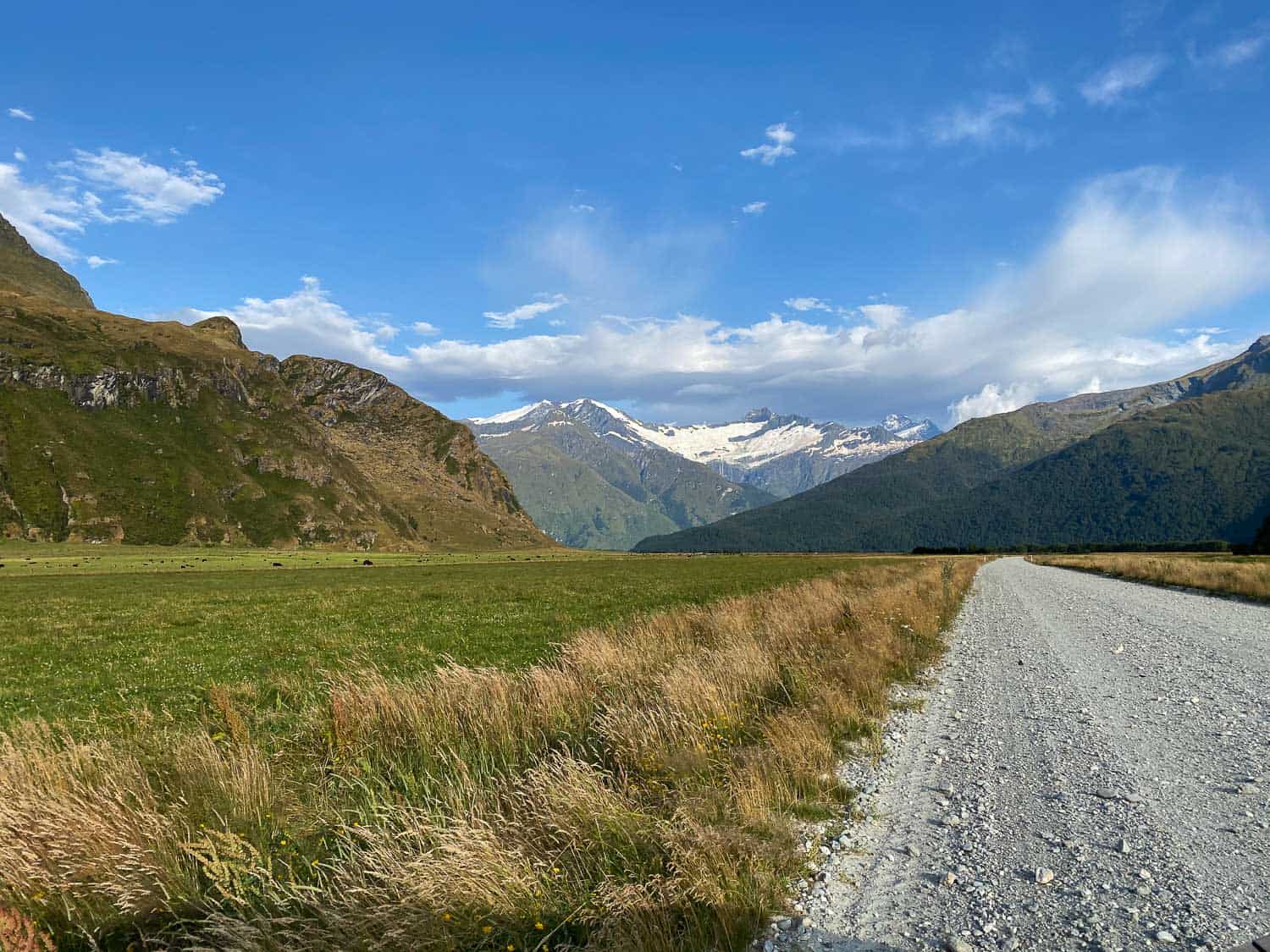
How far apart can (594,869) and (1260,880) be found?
6.00 meters

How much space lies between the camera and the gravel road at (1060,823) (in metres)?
4.86

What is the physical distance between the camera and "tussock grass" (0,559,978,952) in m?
4.86

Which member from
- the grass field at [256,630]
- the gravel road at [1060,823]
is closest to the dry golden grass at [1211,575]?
the gravel road at [1060,823]

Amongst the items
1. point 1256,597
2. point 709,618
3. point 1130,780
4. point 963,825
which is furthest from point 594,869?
point 1256,597

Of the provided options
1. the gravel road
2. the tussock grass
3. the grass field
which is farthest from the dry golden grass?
the tussock grass

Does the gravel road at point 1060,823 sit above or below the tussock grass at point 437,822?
below

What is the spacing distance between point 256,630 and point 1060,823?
29191mm

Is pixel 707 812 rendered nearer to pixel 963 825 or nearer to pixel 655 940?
pixel 655 940

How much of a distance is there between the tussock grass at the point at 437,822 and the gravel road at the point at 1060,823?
31.4 inches

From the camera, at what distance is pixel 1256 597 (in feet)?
101

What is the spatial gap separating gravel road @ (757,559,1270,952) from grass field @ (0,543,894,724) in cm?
950

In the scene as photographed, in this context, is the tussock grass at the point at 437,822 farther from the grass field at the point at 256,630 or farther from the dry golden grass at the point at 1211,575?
the dry golden grass at the point at 1211,575

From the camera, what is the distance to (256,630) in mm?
26234

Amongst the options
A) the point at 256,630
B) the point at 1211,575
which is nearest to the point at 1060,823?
the point at 256,630
